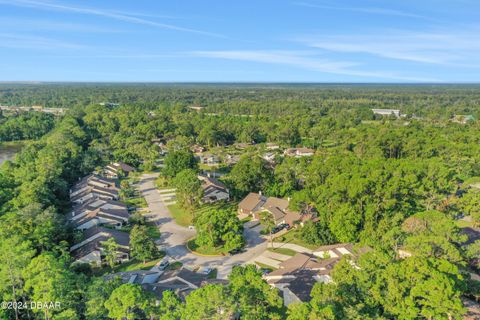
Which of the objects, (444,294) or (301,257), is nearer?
(444,294)

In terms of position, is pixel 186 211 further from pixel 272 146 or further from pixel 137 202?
pixel 272 146

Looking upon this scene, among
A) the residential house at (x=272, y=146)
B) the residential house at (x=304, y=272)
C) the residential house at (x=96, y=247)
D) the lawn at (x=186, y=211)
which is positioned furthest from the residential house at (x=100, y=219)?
the residential house at (x=272, y=146)

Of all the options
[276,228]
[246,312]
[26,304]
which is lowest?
[276,228]

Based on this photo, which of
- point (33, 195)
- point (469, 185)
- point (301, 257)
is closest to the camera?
point (301, 257)

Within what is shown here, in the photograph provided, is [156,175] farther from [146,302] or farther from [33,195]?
[146,302]

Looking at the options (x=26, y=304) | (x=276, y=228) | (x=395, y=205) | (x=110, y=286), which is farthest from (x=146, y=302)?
(x=395, y=205)

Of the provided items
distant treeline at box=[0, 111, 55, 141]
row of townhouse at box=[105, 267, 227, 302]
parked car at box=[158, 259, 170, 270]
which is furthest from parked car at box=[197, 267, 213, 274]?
distant treeline at box=[0, 111, 55, 141]

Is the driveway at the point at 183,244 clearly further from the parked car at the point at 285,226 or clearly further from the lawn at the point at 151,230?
the parked car at the point at 285,226
